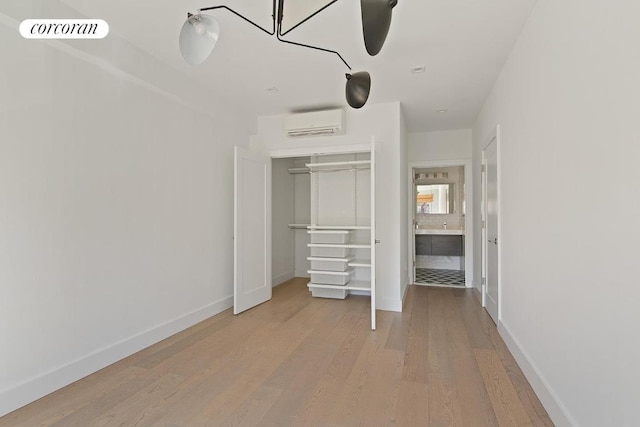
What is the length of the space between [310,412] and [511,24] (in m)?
3.09

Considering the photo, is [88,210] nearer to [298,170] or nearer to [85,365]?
[85,365]

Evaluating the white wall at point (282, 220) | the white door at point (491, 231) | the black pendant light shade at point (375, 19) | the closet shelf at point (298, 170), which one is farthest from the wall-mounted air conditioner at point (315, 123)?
the black pendant light shade at point (375, 19)

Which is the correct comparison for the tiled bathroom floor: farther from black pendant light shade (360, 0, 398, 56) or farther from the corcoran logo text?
the corcoran logo text

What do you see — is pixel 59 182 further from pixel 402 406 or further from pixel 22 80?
pixel 402 406

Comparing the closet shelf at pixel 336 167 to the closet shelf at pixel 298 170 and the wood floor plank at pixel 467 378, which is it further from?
the wood floor plank at pixel 467 378

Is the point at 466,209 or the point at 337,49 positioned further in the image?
the point at 466,209

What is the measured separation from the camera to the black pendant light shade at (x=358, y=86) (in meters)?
2.38

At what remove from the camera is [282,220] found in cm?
599

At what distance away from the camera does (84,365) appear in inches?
95.3

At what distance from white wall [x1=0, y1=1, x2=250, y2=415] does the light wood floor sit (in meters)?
0.27

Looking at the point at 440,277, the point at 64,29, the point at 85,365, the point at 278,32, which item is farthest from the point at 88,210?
the point at 440,277

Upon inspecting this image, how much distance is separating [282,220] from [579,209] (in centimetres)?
478

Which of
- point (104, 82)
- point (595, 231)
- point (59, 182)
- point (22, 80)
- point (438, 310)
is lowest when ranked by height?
point (438, 310)

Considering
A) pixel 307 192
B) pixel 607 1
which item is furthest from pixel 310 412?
pixel 307 192
